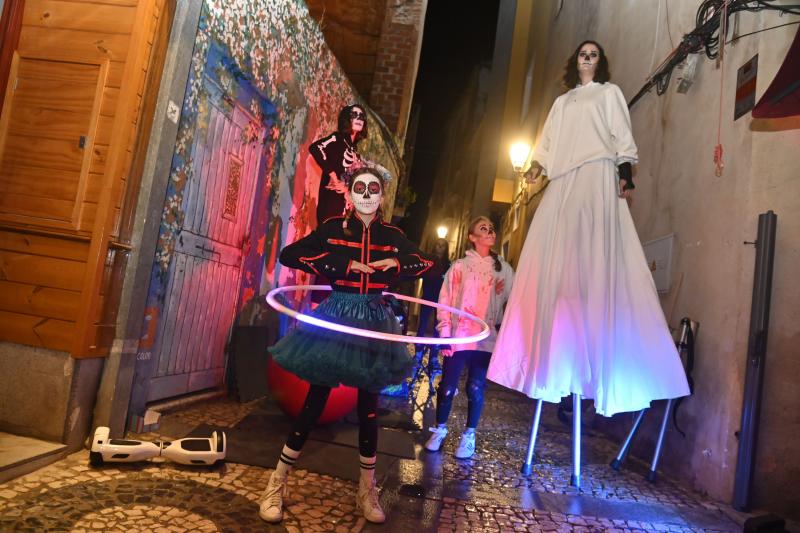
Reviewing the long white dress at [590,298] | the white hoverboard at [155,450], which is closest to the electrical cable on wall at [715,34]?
the long white dress at [590,298]

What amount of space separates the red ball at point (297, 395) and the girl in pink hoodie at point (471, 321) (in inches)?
32.1

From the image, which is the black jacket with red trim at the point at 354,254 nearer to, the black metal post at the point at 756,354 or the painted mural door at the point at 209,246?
the painted mural door at the point at 209,246

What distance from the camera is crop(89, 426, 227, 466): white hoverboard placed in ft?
10.1

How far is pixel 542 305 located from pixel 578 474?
4.03ft

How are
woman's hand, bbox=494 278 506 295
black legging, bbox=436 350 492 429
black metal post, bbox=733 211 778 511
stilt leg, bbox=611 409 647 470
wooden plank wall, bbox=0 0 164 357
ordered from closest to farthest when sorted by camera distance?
wooden plank wall, bbox=0 0 164 357 < black metal post, bbox=733 211 778 511 < stilt leg, bbox=611 409 647 470 < black legging, bbox=436 350 492 429 < woman's hand, bbox=494 278 506 295

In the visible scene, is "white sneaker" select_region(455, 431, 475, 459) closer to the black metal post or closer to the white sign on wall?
the black metal post

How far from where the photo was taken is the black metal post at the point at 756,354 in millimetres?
3537

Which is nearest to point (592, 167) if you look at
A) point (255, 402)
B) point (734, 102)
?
point (734, 102)

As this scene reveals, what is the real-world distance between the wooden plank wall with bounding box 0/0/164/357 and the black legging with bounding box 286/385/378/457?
63.5 inches

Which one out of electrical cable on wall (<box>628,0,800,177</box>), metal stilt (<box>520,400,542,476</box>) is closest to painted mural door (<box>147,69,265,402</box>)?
metal stilt (<box>520,400,542,476</box>)

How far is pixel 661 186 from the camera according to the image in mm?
5383

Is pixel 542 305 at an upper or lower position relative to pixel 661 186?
lower

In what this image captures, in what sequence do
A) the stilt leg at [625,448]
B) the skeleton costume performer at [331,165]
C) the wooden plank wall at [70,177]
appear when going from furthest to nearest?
the skeleton costume performer at [331,165], the stilt leg at [625,448], the wooden plank wall at [70,177]

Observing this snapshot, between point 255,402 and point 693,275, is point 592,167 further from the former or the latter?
point 255,402
